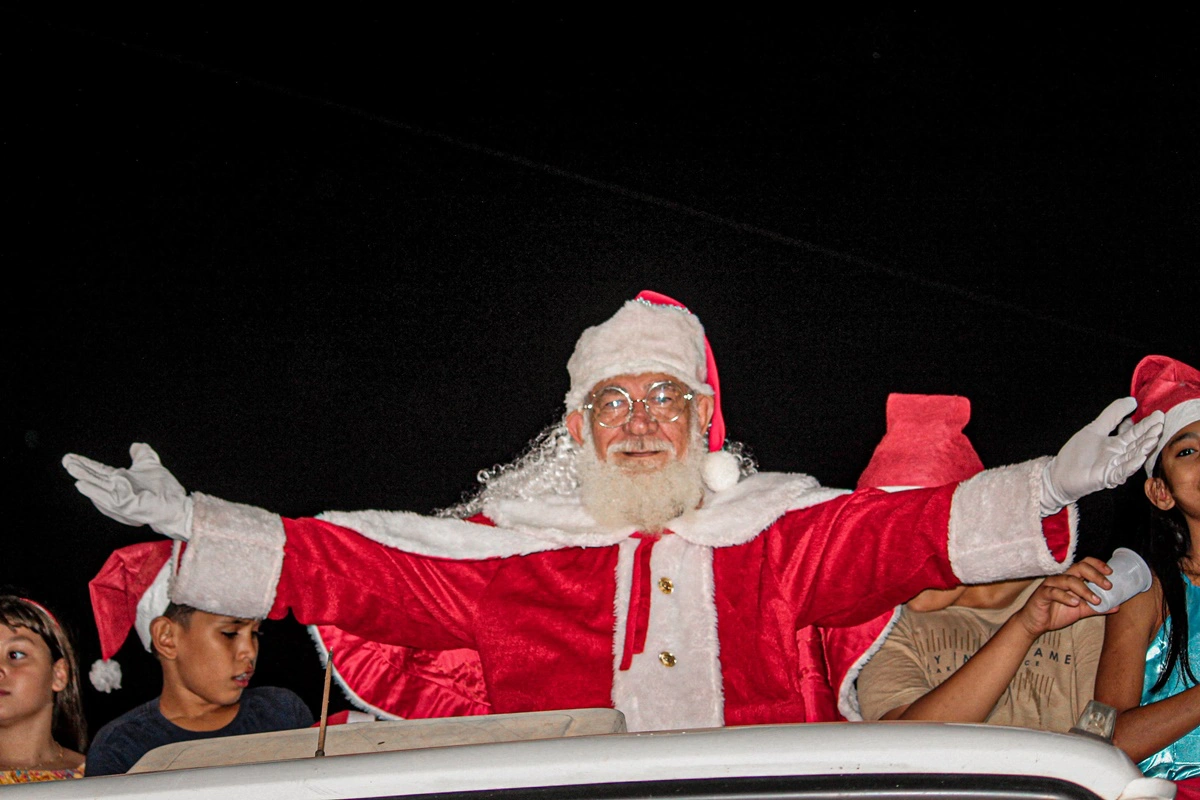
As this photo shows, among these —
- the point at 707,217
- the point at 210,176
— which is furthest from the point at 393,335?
the point at 707,217

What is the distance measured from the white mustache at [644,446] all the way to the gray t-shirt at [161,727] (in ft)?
3.65

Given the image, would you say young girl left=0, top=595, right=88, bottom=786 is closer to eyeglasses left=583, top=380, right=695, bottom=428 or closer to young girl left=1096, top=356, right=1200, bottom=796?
eyeglasses left=583, top=380, right=695, bottom=428

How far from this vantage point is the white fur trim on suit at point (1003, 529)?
2518 mm

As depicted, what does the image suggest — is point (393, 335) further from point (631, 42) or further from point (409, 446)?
point (631, 42)

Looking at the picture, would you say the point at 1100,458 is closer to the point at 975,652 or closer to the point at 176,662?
the point at 975,652

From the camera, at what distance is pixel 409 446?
161 inches

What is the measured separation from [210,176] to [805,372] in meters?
2.14

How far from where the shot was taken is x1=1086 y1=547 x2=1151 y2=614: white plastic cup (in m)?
2.44

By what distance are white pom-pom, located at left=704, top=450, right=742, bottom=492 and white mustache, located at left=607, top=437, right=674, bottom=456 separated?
0.45ft

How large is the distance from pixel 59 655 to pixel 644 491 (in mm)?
1611

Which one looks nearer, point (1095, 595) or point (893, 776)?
point (893, 776)

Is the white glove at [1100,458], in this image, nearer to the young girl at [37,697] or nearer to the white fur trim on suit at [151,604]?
the white fur trim on suit at [151,604]

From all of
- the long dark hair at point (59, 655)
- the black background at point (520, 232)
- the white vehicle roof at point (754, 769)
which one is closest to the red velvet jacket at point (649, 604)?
the long dark hair at point (59, 655)

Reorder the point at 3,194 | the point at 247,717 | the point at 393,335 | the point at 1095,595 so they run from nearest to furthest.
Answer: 1. the point at 1095,595
2. the point at 247,717
3. the point at 3,194
4. the point at 393,335
